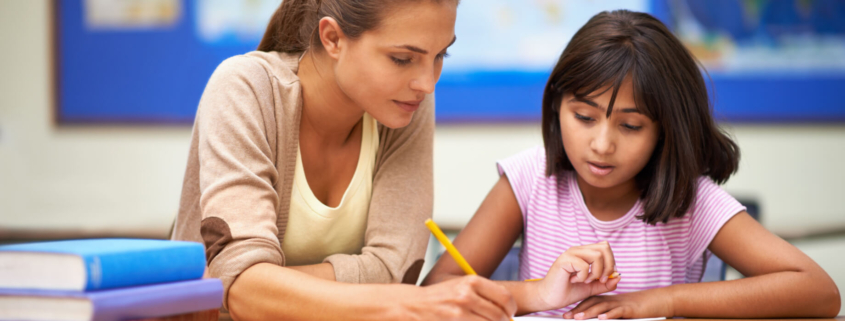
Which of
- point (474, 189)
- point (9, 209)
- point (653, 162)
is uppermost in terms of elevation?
point (653, 162)

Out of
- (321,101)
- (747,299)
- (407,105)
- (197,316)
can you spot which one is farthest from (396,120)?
(747,299)

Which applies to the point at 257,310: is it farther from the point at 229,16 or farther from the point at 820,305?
the point at 229,16

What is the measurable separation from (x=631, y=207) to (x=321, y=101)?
1.92 feet

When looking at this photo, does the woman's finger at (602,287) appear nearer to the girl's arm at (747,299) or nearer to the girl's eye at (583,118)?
the girl's arm at (747,299)

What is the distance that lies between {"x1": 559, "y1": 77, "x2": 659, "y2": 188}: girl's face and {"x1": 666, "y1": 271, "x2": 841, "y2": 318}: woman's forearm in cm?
22

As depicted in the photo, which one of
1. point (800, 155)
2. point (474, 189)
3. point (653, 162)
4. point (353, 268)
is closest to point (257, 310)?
point (353, 268)

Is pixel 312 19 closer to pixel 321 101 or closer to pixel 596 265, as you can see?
pixel 321 101

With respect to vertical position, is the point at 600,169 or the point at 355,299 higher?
the point at 600,169

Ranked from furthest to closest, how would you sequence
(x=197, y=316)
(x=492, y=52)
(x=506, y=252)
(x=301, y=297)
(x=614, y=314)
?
(x=492, y=52) → (x=506, y=252) → (x=614, y=314) → (x=301, y=297) → (x=197, y=316)

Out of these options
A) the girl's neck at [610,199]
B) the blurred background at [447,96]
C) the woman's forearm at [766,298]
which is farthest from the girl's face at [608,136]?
the blurred background at [447,96]

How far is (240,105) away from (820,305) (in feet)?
2.94

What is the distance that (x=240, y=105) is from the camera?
996 millimetres

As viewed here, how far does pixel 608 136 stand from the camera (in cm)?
108

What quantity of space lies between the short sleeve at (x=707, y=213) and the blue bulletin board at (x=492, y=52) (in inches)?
56.3
